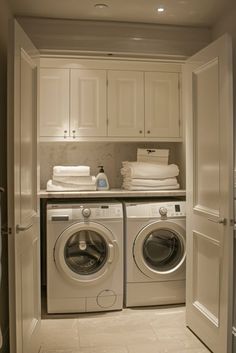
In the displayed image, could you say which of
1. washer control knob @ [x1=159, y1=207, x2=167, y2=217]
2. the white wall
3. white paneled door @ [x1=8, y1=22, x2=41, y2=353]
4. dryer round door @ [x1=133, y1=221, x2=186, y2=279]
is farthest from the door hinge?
washer control knob @ [x1=159, y1=207, x2=167, y2=217]

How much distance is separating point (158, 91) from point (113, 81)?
1.53ft

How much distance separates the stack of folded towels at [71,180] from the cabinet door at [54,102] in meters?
0.38

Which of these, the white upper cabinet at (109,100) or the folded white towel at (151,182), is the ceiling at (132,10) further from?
the folded white towel at (151,182)

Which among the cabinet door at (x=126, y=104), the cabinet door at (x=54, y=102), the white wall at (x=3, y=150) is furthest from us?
the cabinet door at (x=126, y=104)

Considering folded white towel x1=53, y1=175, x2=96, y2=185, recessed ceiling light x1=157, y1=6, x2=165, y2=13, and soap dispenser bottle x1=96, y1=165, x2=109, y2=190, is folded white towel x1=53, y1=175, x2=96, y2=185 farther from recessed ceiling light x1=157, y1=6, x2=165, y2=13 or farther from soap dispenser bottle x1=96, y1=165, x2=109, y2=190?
recessed ceiling light x1=157, y1=6, x2=165, y2=13

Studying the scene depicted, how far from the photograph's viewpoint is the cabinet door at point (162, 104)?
395 cm

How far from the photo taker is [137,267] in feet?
11.5

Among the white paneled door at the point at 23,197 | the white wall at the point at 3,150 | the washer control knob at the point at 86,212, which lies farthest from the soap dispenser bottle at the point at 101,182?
the white wall at the point at 3,150

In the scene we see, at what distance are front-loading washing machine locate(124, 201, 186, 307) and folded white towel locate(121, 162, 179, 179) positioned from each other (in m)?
0.30

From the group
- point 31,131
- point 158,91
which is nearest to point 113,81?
point 158,91

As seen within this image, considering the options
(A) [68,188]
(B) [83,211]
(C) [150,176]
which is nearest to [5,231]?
(B) [83,211]

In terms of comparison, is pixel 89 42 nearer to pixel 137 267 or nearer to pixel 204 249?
pixel 204 249

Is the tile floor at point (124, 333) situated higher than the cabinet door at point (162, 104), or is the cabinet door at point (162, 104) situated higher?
the cabinet door at point (162, 104)

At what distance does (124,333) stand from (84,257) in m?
0.74
